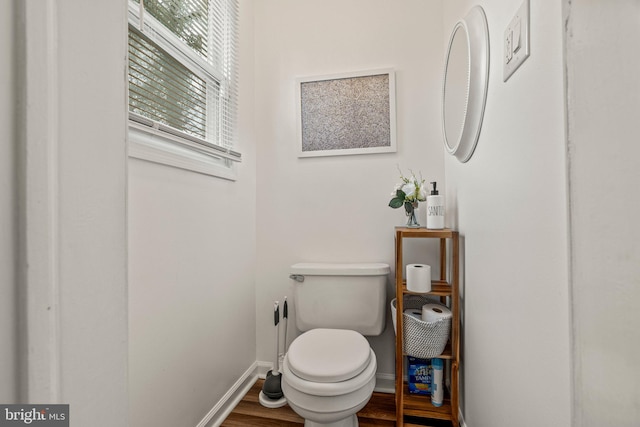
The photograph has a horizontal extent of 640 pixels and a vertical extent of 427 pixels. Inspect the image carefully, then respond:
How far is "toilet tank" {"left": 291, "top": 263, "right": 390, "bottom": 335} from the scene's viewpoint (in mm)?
1472

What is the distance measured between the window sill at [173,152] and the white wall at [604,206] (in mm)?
1089

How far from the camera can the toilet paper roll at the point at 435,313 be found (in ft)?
4.09

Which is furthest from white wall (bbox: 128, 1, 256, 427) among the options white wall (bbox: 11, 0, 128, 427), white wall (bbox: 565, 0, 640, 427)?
white wall (bbox: 565, 0, 640, 427)

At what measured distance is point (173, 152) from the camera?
3.62 feet

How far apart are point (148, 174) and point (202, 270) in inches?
18.8


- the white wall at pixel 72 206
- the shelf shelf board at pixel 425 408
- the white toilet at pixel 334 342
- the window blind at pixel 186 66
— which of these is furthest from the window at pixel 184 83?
the shelf shelf board at pixel 425 408

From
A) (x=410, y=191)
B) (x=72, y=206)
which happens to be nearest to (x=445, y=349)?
(x=410, y=191)

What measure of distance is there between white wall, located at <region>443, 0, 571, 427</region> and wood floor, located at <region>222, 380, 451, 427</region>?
0.41 metres

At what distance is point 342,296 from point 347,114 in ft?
3.37

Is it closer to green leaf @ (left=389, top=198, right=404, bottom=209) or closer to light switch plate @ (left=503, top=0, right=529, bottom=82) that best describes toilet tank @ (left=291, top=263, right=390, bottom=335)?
green leaf @ (left=389, top=198, right=404, bottom=209)

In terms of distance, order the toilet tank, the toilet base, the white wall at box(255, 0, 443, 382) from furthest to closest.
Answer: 1. the white wall at box(255, 0, 443, 382)
2. the toilet tank
3. the toilet base

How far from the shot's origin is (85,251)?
33 centimetres

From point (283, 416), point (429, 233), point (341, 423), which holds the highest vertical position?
point (429, 233)

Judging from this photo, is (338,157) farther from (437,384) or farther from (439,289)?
(437,384)
